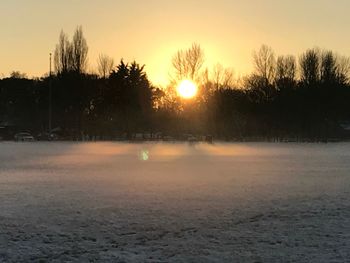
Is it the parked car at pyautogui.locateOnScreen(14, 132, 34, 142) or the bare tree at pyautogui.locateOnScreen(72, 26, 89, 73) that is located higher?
the bare tree at pyautogui.locateOnScreen(72, 26, 89, 73)

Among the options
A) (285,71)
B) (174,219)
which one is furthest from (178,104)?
(174,219)

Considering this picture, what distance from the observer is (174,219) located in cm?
1146

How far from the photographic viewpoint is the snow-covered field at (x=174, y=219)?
8.59 m

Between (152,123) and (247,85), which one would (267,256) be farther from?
(247,85)

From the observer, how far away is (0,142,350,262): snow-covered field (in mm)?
8586

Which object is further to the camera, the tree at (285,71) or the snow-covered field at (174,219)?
the tree at (285,71)

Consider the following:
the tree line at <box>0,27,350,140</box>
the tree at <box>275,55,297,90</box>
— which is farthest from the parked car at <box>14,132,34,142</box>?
the tree at <box>275,55,297,90</box>

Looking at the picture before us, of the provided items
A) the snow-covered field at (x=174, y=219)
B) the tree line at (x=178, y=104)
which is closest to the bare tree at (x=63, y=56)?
the tree line at (x=178, y=104)

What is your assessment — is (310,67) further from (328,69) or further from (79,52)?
(79,52)

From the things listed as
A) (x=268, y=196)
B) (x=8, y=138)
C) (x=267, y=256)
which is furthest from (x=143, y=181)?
(x=8, y=138)

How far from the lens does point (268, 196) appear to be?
15.2 m

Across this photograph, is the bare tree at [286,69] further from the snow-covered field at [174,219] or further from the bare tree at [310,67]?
the snow-covered field at [174,219]

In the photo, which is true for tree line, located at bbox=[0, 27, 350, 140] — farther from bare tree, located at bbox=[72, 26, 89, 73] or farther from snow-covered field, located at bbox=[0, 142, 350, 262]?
snow-covered field, located at bbox=[0, 142, 350, 262]

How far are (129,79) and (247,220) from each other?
233ft
